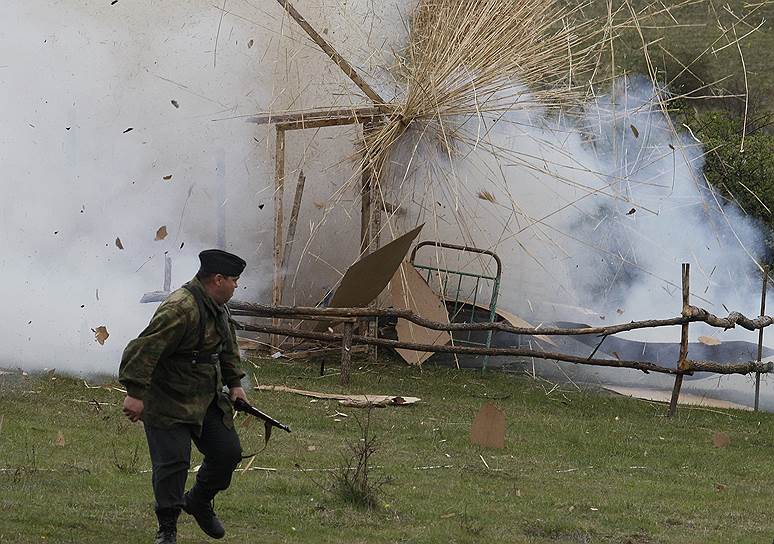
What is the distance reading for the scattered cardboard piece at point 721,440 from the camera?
964 cm

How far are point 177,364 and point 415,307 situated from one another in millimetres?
8190

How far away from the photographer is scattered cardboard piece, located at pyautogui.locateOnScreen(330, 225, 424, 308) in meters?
12.2

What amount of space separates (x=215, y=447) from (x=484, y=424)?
3.76 m

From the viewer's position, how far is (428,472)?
7809 mm

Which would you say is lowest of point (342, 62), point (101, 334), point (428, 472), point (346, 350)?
point (428, 472)

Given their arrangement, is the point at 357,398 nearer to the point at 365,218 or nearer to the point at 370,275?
the point at 370,275

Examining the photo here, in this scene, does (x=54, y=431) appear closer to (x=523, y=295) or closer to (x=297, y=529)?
(x=297, y=529)

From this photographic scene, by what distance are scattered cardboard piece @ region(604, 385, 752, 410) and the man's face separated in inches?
297

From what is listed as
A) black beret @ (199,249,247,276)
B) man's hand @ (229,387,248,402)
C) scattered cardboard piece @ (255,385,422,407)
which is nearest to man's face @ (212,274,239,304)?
black beret @ (199,249,247,276)

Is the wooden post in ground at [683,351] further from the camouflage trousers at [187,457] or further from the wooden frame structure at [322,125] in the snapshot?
the camouflage trousers at [187,457]

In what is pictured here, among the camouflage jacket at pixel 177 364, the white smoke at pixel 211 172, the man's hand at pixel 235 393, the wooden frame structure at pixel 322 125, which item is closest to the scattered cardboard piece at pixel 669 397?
the white smoke at pixel 211 172

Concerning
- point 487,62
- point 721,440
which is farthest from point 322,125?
point 721,440

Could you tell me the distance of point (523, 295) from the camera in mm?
16094

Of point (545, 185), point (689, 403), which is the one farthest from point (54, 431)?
point (545, 185)
